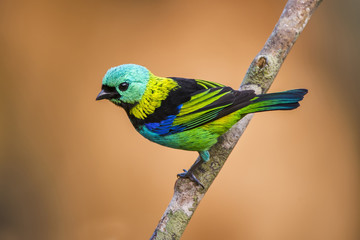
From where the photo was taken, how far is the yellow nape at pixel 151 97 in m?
2.74

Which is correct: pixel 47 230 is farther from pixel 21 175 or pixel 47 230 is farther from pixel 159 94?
pixel 159 94

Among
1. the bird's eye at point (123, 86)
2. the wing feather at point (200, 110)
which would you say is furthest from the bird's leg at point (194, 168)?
the bird's eye at point (123, 86)

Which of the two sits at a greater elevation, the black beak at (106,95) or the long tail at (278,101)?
the long tail at (278,101)

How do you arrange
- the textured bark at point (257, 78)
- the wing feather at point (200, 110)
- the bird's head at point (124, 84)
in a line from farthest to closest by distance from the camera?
1. the textured bark at point (257, 78)
2. the wing feather at point (200, 110)
3. the bird's head at point (124, 84)

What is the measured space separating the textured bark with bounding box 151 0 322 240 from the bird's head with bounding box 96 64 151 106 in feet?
2.04

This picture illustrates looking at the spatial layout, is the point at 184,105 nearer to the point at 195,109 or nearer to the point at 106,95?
the point at 195,109

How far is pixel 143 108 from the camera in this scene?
275 centimetres

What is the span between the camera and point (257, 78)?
10.0 feet

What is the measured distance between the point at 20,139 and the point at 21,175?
38 centimetres

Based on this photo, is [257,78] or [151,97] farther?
[257,78]

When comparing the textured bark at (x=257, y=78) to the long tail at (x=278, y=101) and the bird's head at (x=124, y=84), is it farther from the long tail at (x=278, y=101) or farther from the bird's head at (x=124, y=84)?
the bird's head at (x=124, y=84)

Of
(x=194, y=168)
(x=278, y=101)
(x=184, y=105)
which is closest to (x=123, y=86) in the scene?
(x=184, y=105)

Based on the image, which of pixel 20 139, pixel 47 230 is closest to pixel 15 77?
pixel 20 139

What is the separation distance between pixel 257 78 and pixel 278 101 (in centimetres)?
45
